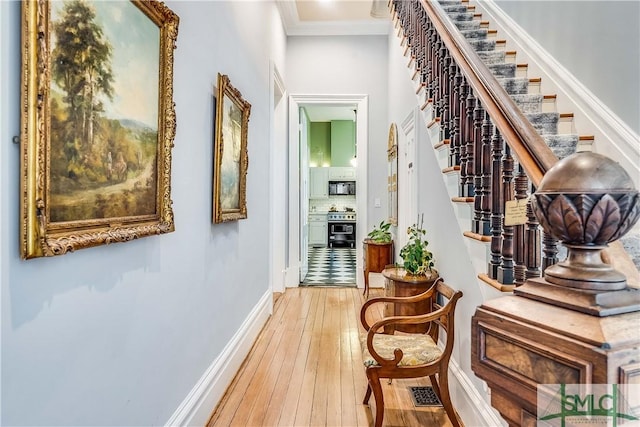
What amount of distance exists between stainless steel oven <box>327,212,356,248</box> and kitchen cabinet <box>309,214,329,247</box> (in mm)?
110

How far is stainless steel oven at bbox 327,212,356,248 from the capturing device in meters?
9.57

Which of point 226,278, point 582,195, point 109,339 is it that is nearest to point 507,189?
→ point 582,195

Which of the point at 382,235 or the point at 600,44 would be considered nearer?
the point at 600,44

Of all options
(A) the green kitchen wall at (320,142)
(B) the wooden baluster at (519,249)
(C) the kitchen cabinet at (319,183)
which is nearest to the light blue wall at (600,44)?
(B) the wooden baluster at (519,249)

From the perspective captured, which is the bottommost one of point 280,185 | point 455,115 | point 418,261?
point 418,261

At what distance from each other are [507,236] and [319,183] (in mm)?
8416

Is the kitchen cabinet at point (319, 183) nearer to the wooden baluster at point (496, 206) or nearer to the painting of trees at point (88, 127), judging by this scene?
the wooden baluster at point (496, 206)

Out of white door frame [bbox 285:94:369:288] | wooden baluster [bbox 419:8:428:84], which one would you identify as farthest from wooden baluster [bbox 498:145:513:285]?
white door frame [bbox 285:94:369:288]

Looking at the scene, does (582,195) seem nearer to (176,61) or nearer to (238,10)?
(176,61)

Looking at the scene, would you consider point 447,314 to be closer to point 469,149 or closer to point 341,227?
point 469,149

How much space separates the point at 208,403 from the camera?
2029mm

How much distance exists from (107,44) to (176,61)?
58 centimetres

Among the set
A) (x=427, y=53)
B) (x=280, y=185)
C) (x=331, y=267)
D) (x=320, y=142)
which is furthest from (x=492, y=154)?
(x=320, y=142)

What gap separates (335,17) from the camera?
5059 millimetres
